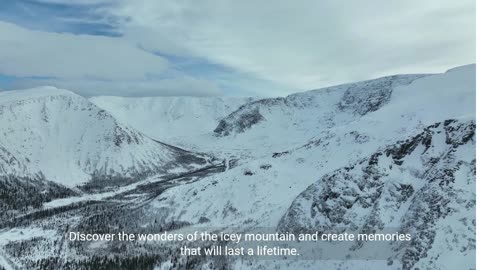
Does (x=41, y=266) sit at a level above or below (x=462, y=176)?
below

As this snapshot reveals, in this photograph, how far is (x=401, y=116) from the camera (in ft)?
648

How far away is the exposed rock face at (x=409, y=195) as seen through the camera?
387 feet

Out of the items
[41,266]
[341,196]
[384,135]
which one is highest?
[384,135]

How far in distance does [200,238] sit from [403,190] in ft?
232

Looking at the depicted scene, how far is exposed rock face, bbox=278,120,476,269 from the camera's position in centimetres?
11800

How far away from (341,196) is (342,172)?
10108 mm

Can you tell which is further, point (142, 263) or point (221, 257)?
point (142, 263)

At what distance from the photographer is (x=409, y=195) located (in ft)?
451

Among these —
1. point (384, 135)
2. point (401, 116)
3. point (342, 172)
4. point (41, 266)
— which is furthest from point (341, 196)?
point (41, 266)

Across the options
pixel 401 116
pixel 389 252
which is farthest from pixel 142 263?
pixel 401 116

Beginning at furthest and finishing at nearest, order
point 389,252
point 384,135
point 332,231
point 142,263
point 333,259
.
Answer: point 384,135
point 142,263
point 332,231
point 333,259
point 389,252

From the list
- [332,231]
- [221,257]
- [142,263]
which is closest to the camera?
[332,231]

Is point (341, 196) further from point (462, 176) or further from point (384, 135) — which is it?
point (384, 135)

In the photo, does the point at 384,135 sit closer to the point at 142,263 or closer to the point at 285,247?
the point at 285,247
